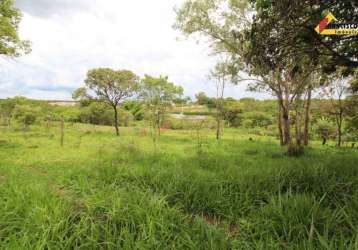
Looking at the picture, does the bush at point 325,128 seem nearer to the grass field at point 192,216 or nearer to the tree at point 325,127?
the tree at point 325,127

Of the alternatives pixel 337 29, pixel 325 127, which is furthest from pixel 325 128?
pixel 337 29

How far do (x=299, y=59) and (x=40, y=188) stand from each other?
646cm

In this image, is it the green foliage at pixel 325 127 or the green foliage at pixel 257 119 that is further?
the green foliage at pixel 257 119

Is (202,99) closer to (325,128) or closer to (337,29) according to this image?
(325,128)

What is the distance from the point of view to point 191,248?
7.97 ft

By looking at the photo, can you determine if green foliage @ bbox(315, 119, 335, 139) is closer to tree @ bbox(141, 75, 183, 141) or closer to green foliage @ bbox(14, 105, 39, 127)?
tree @ bbox(141, 75, 183, 141)

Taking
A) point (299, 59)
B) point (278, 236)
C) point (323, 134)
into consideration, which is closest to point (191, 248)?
point (278, 236)

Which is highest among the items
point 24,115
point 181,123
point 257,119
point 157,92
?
point 157,92

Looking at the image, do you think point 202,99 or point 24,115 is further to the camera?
point 202,99

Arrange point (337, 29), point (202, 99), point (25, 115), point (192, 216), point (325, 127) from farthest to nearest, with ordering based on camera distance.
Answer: point (202, 99) < point (25, 115) < point (325, 127) < point (337, 29) < point (192, 216)

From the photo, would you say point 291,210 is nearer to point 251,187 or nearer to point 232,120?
point 251,187

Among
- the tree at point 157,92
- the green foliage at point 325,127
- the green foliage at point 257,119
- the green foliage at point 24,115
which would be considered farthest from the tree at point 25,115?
the green foliage at point 257,119

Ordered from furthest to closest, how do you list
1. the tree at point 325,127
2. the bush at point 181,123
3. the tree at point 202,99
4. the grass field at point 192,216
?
the tree at point 202,99 → the bush at point 181,123 → the tree at point 325,127 → the grass field at point 192,216

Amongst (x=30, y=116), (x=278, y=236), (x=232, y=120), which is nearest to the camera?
(x=278, y=236)
